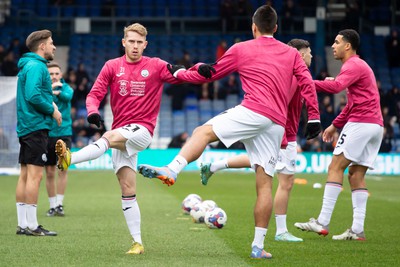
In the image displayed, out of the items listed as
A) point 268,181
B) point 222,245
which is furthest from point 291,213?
point 268,181

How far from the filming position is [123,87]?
9.02 metres

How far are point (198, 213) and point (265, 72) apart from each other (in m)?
4.19

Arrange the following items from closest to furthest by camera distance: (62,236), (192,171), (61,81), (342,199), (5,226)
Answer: (62,236)
(5,226)
(61,81)
(342,199)
(192,171)

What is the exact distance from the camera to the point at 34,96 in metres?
10.3

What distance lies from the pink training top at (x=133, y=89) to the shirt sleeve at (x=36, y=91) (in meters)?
1.47

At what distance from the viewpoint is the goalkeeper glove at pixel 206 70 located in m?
8.45

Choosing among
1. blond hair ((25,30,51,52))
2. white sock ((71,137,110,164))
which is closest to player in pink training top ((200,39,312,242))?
white sock ((71,137,110,164))

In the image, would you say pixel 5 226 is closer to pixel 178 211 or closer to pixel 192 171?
pixel 178 211

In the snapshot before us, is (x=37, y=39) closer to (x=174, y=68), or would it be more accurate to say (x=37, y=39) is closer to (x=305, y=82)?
(x=174, y=68)

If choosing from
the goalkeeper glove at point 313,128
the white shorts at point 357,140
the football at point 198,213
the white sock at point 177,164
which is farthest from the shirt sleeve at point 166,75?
the football at point 198,213

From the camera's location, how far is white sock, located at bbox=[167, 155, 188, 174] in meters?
7.97

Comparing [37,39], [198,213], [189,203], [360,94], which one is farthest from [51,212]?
[360,94]

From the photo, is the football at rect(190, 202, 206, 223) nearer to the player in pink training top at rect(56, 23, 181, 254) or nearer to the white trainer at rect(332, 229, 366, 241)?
the white trainer at rect(332, 229, 366, 241)

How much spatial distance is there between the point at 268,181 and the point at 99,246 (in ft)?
6.87
